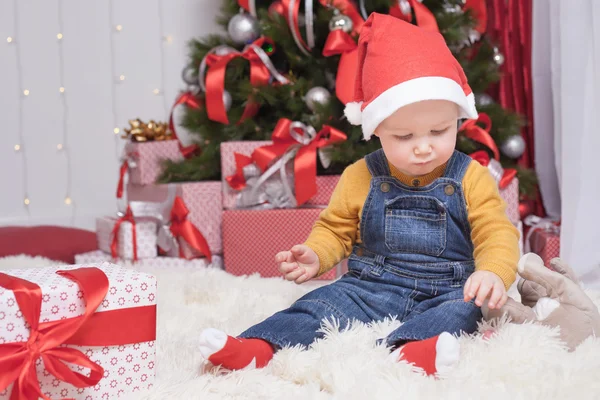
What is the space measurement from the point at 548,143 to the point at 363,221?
117 cm

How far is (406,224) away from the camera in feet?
3.86

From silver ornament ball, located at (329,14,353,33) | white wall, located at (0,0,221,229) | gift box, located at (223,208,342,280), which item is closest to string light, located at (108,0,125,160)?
white wall, located at (0,0,221,229)

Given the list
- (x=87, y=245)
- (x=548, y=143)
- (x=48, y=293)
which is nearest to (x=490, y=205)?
(x=48, y=293)

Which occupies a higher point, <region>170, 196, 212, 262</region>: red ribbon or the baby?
the baby

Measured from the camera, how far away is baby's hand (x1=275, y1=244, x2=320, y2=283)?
1.14m

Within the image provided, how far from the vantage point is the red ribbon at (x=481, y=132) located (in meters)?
1.93

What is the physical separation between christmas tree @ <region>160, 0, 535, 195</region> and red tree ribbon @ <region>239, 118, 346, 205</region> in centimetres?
4

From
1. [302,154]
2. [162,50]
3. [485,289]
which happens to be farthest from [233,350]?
[162,50]

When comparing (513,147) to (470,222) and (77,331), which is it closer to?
(470,222)

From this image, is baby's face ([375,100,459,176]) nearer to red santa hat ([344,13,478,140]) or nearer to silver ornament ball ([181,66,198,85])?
red santa hat ([344,13,478,140])

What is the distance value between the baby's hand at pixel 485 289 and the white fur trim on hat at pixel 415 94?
0.85 ft

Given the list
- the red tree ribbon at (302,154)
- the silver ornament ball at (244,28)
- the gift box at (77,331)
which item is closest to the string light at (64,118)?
the silver ornament ball at (244,28)

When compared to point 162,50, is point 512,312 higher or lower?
lower

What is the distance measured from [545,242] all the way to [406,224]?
0.88 metres
